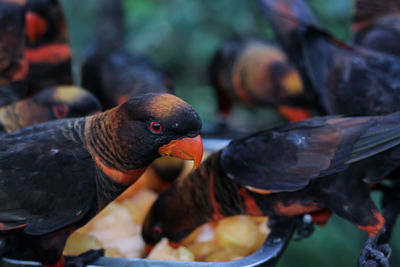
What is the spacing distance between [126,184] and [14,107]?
45 cm

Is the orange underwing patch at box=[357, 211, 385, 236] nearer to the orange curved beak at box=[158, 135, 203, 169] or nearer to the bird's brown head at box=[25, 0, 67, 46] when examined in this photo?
the orange curved beak at box=[158, 135, 203, 169]

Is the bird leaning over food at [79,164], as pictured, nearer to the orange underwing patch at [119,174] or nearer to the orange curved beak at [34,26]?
the orange underwing patch at [119,174]

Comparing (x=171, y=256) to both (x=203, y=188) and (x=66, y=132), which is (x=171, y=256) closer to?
(x=203, y=188)

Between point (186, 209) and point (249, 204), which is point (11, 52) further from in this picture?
point (249, 204)

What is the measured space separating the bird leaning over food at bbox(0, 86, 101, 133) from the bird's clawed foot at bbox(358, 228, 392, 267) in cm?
66

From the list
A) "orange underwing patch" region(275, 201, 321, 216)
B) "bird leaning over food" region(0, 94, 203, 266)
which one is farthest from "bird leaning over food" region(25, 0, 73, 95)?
"orange underwing patch" region(275, 201, 321, 216)

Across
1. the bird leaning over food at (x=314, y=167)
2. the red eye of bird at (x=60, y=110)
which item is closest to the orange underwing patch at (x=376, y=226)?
the bird leaning over food at (x=314, y=167)

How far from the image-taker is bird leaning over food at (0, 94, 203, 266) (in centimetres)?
63

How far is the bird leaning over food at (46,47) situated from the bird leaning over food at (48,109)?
0.18 m

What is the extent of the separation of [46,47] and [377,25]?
1051 mm

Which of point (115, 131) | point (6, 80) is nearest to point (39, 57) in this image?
point (6, 80)

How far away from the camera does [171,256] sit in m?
0.83

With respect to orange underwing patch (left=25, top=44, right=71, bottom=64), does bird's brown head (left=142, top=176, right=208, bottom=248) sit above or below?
below

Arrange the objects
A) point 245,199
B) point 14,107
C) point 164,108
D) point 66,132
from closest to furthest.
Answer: point 164,108 < point 66,132 < point 245,199 < point 14,107
